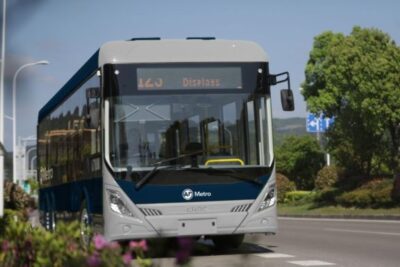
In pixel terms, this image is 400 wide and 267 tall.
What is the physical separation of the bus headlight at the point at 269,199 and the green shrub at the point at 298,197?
36507mm

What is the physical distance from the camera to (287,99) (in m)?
12.5

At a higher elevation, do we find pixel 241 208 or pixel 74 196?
pixel 74 196

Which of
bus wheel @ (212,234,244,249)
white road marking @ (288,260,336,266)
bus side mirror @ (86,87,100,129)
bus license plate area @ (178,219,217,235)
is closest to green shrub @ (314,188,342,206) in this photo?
bus wheel @ (212,234,244,249)

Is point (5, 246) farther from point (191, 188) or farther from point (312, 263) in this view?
point (312, 263)

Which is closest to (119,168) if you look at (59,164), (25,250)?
(59,164)

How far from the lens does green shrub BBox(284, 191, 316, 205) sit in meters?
49.3

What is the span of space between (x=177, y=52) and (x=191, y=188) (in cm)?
219

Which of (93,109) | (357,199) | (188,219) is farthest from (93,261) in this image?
(357,199)

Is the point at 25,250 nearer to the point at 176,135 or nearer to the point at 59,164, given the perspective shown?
the point at 176,135

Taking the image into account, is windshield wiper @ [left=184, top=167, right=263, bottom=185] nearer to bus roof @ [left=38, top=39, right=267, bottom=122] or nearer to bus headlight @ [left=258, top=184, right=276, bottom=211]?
bus headlight @ [left=258, top=184, right=276, bottom=211]

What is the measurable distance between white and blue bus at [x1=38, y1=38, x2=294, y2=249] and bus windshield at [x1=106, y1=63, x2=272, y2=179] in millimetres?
15

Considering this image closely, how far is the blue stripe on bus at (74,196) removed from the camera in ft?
40.6

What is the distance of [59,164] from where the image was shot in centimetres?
1683

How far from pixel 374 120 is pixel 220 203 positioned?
2724 cm
